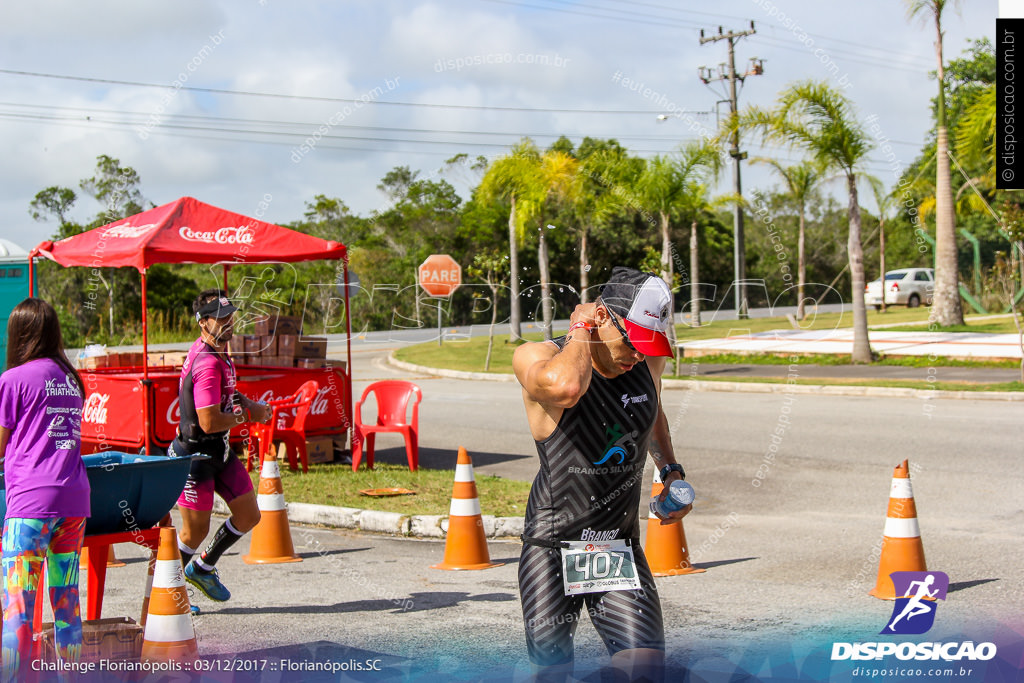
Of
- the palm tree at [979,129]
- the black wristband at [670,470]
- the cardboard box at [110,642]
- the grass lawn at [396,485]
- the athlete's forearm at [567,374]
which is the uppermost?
the palm tree at [979,129]

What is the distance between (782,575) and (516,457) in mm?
5670

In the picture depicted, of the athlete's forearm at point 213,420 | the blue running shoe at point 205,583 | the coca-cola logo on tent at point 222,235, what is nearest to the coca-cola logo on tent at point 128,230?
the coca-cola logo on tent at point 222,235

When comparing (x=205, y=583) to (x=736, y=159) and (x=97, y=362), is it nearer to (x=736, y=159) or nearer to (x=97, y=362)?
(x=97, y=362)

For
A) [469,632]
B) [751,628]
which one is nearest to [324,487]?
[469,632]

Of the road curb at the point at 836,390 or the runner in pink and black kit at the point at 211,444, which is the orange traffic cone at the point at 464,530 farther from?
the road curb at the point at 836,390

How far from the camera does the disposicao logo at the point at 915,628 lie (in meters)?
4.25

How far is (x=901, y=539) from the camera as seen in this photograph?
A: 6.17 m

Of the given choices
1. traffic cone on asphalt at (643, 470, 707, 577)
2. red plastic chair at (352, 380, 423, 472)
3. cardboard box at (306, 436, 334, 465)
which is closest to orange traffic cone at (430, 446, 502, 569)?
traffic cone on asphalt at (643, 470, 707, 577)

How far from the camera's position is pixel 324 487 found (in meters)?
9.84

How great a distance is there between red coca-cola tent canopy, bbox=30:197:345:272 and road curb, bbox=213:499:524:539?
10.1 ft

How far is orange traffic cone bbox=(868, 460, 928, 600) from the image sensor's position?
6137 millimetres

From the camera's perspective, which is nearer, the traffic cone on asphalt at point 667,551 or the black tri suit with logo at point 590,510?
the black tri suit with logo at point 590,510

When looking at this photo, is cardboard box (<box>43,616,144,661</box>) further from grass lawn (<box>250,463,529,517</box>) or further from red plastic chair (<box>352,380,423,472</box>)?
red plastic chair (<box>352,380,423,472</box>)

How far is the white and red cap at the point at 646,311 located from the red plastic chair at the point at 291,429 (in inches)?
324
